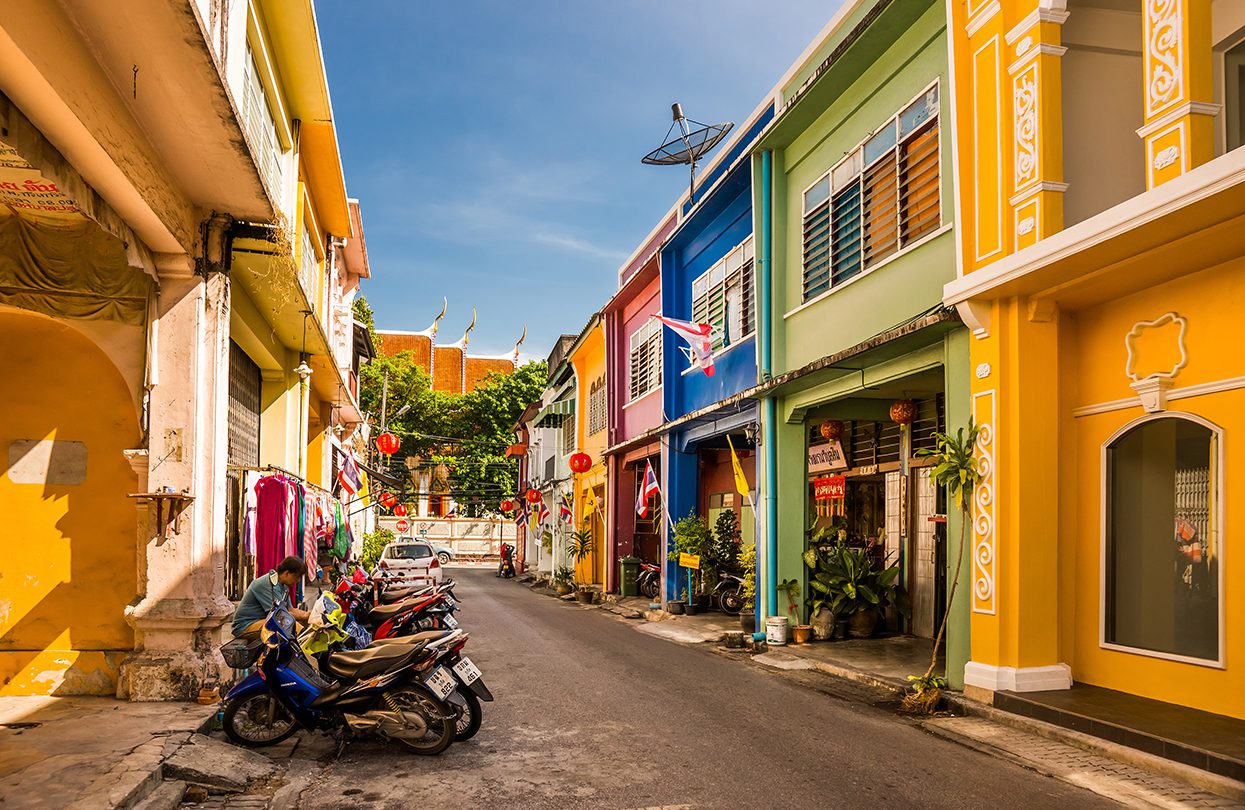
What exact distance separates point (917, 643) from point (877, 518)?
3.12 metres

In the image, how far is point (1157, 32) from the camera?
7.89 meters

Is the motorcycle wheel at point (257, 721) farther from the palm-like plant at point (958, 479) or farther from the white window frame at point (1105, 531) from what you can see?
the white window frame at point (1105, 531)

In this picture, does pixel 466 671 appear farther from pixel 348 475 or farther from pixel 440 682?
pixel 348 475

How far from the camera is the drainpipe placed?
14.3m

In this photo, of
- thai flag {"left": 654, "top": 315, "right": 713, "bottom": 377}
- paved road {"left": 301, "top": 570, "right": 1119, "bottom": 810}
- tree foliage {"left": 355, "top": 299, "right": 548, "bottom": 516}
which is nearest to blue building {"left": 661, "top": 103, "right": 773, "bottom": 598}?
thai flag {"left": 654, "top": 315, "right": 713, "bottom": 377}

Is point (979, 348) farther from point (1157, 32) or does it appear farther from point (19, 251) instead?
point (19, 251)

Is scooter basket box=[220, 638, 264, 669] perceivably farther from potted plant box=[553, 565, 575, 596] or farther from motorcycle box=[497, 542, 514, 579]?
motorcycle box=[497, 542, 514, 579]

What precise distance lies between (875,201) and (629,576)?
46.3 ft

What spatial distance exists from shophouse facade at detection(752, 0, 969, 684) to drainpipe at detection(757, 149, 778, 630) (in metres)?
A: 0.02

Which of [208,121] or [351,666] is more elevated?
[208,121]

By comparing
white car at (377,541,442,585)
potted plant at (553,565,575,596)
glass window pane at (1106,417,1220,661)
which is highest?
glass window pane at (1106,417,1220,661)

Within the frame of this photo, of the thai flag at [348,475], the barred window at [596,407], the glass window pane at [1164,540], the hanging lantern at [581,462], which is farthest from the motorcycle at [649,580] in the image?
the glass window pane at [1164,540]

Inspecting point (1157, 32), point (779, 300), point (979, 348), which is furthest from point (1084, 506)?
point (779, 300)

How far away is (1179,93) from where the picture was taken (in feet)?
24.9
